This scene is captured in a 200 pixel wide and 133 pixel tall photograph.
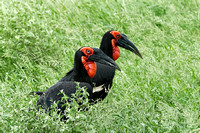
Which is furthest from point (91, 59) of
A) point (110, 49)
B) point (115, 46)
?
point (115, 46)

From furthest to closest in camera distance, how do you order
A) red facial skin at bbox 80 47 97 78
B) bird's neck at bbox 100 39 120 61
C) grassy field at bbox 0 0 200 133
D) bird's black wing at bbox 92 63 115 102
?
bird's neck at bbox 100 39 120 61 → bird's black wing at bbox 92 63 115 102 → red facial skin at bbox 80 47 97 78 → grassy field at bbox 0 0 200 133

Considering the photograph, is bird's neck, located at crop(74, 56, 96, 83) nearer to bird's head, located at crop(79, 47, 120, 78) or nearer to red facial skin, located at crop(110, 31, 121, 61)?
bird's head, located at crop(79, 47, 120, 78)

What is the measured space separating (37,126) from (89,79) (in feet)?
3.87

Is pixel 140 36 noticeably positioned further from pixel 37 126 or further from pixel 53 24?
pixel 37 126

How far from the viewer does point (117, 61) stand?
5430 millimetres

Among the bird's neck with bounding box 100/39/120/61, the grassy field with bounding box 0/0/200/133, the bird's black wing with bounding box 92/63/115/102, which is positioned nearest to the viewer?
the grassy field with bounding box 0/0/200/133

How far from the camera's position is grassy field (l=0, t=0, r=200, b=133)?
10.2 ft

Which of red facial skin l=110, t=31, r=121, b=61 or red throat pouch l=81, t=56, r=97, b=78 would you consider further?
red facial skin l=110, t=31, r=121, b=61

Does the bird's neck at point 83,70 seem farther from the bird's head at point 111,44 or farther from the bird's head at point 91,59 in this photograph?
the bird's head at point 111,44

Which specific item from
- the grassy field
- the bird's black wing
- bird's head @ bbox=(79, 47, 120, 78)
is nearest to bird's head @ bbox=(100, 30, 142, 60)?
the grassy field

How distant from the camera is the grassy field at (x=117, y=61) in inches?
122

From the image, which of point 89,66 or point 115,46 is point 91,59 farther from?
point 115,46

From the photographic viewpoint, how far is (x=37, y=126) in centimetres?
Result: 283

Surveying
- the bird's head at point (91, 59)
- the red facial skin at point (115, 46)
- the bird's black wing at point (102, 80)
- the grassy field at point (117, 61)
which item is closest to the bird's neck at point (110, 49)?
the red facial skin at point (115, 46)
